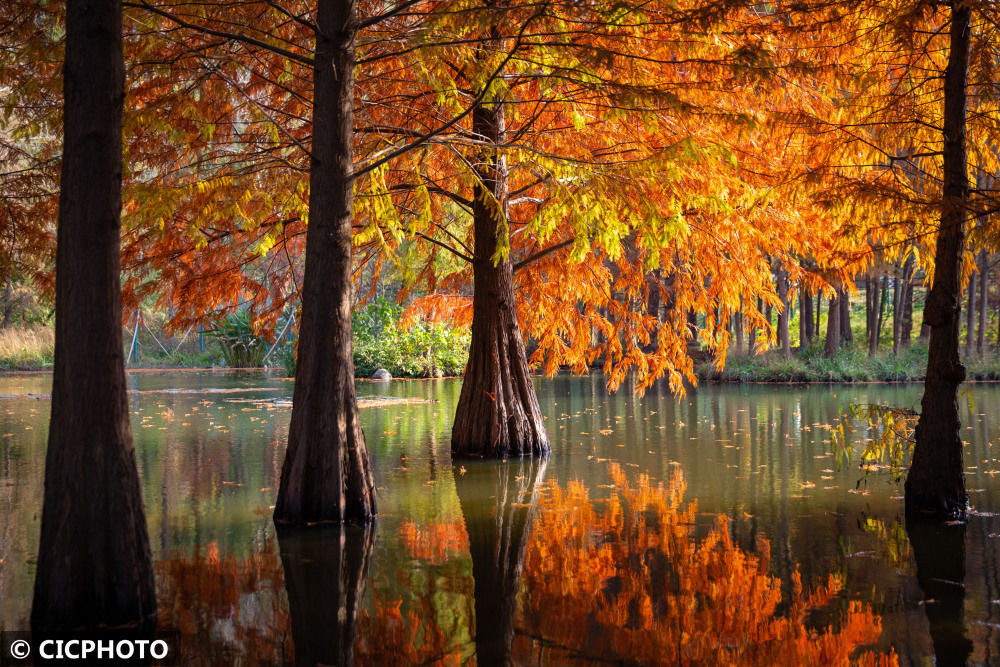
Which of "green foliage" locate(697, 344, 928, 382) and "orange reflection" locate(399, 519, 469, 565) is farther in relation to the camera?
"green foliage" locate(697, 344, 928, 382)

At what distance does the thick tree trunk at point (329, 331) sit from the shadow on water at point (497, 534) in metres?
1.16

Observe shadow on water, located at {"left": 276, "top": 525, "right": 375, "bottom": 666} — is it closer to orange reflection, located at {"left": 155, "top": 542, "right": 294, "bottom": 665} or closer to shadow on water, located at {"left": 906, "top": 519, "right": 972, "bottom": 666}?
orange reflection, located at {"left": 155, "top": 542, "right": 294, "bottom": 665}

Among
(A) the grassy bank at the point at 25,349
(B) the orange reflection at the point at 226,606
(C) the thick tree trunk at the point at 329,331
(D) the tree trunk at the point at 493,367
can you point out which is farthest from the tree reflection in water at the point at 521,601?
(A) the grassy bank at the point at 25,349

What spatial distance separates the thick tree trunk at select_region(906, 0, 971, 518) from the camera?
7.52m

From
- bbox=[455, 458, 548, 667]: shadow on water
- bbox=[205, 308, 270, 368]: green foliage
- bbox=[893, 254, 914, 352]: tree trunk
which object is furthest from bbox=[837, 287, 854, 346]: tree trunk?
bbox=[455, 458, 548, 667]: shadow on water

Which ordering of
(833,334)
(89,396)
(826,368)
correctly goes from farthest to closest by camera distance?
(833,334)
(826,368)
(89,396)

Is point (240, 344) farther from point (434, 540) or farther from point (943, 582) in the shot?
point (943, 582)

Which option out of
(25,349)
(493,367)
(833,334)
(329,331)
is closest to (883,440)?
(493,367)

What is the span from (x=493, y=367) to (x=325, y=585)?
5968mm

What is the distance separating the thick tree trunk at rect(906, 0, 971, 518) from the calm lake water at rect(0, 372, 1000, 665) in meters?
0.28

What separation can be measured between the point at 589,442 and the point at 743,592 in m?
7.92

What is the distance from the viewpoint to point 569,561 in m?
6.45

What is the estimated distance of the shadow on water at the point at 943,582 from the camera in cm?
458

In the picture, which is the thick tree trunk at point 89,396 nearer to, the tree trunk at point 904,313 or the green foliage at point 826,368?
the green foliage at point 826,368
